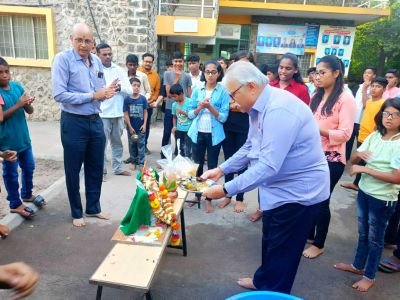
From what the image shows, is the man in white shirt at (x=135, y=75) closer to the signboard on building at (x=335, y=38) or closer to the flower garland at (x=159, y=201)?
the flower garland at (x=159, y=201)

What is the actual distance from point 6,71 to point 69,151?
105cm

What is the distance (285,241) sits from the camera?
86.7 inches

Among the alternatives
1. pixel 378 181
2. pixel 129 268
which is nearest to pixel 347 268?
pixel 378 181

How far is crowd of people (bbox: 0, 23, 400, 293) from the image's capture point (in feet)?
6.72

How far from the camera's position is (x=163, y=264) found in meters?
3.17

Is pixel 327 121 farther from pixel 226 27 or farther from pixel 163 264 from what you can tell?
pixel 226 27

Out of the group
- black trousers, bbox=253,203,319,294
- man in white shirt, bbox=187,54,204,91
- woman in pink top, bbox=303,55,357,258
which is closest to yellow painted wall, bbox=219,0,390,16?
man in white shirt, bbox=187,54,204,91

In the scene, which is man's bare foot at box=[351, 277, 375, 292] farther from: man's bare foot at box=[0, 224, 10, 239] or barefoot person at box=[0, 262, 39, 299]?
man's bare foot at box=[0, 224, 10, 239]

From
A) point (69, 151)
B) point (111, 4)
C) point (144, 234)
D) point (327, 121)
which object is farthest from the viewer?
point (111, 4)

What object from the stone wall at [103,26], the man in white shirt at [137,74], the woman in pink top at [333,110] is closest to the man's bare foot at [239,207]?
the woman in pink top at [333,110]

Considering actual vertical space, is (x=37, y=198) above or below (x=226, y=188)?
below

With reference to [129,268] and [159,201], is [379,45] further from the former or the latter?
[129,268]

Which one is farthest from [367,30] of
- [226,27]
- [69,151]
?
[69,151]

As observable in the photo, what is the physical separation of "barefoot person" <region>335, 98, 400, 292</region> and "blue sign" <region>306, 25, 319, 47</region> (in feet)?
41.1
